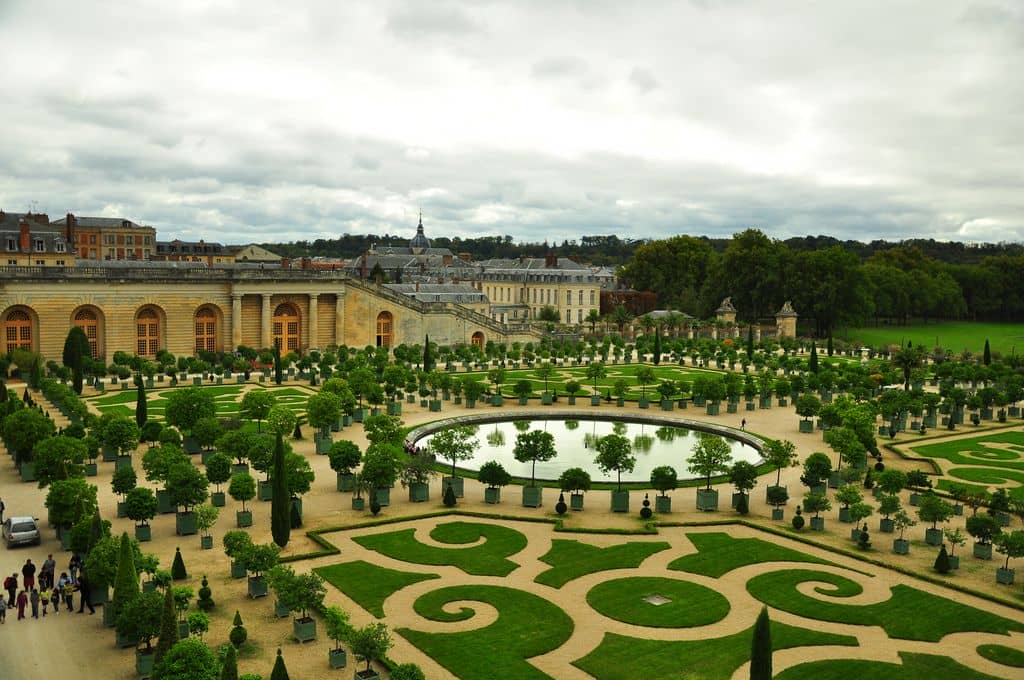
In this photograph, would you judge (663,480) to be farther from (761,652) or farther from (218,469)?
(761,652)

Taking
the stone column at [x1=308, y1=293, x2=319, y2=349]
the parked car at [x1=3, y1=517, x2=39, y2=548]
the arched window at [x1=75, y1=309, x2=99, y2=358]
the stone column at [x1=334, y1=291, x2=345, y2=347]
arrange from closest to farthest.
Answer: the parked car at [x1=3, y1=517, x2=39, y2=548] → the arched window at [x1=75, y1=309, x2=99, y2=358] → the stone column at [x1=308, y1=293, x2=319, y2=349] → the stone column at [x1=334, y1=291, x2=345, y2=347]

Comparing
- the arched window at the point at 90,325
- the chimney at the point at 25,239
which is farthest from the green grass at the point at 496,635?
the chimney at the point at 25,239

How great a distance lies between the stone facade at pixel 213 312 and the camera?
236 feet

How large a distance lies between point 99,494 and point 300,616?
54.7 feet

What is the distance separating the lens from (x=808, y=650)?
79.4 feet

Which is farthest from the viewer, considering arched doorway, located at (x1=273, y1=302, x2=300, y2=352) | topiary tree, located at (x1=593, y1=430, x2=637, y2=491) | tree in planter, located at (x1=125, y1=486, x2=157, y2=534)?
arched doorway, located at (x1=273, y1=302, x2=300, y2=352)

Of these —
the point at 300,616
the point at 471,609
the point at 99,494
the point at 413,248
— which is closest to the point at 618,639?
the point at 471,609

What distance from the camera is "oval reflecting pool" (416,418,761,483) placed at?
4341 centimetres

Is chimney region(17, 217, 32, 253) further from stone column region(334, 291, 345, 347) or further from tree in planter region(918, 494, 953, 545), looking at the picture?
tree in planter region(918, 494, 953, 545)

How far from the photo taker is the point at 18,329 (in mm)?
71438

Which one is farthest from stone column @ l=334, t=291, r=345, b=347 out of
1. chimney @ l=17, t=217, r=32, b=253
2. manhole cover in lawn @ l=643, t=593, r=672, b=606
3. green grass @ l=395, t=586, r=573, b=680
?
manhole cover in lawn @ l=643, t=593, r=672, b=606

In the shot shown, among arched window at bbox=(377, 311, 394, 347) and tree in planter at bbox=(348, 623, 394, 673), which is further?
arched window at bbox=(377, 311, 394, 347)

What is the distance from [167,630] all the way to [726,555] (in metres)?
18.7

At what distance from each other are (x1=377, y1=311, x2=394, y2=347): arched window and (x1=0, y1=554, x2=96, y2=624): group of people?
62.8 meters
